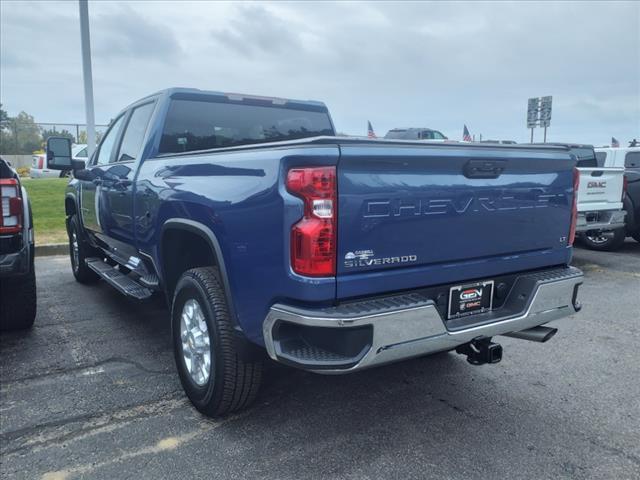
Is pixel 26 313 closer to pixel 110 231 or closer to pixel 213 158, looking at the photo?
pixel 110 231

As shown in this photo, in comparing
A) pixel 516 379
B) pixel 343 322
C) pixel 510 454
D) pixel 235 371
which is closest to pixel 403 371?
pixel 516 379

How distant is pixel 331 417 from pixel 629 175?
8566 millimetres

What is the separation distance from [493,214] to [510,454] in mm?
1270

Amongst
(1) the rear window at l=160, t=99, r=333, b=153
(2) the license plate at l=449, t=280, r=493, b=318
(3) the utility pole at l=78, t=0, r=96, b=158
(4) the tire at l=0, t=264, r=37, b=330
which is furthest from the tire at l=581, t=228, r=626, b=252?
(3) the utility pole at l=78, t=0, r=96, b=158

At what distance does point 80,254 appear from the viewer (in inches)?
250

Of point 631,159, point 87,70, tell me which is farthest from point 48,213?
point 631,159

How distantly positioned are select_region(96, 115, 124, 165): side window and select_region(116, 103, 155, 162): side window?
0.34 meters

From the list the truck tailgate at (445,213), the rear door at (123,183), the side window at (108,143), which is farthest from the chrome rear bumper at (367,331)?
the side window at (108,143)

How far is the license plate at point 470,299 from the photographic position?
9.36ft

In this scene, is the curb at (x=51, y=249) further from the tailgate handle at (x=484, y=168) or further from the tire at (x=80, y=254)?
the tailgate handle at (x=484, y=168)

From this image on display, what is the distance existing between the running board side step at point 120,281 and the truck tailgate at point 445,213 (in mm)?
2241

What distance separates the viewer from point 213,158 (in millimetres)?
3000

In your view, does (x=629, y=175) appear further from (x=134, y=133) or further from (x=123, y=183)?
(x=123, y=183)

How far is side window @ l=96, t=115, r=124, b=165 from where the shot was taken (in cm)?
525
